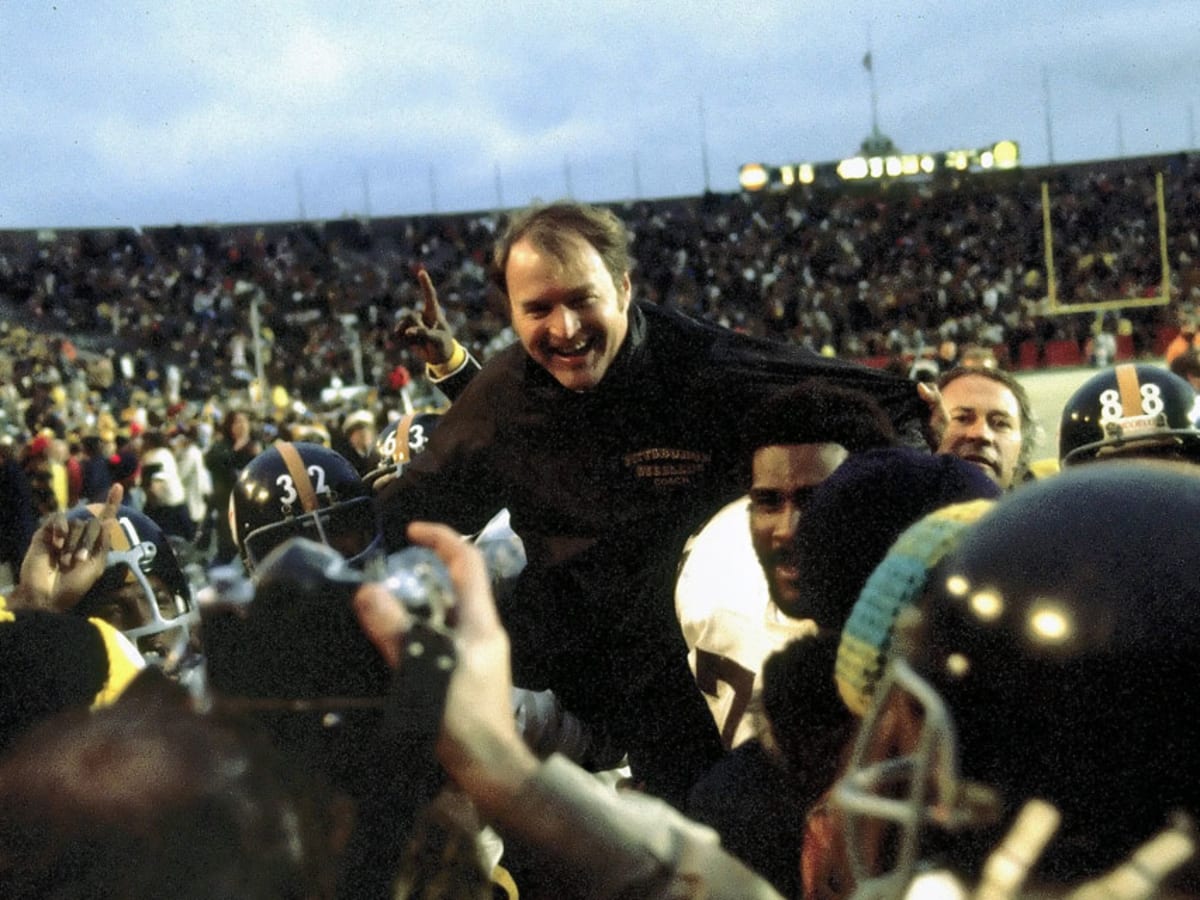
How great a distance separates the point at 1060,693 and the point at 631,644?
6.10ft

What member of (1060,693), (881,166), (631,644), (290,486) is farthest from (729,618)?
(881,166)

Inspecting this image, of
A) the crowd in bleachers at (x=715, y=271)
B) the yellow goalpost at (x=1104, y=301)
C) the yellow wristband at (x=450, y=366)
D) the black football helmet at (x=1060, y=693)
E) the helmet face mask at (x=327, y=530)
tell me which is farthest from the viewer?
→ the crowd in bleachers at (x=715, y=271)

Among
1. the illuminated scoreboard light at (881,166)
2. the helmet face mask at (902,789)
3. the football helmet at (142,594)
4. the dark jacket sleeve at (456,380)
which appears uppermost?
the illuminated scoreboard light at (881,166)

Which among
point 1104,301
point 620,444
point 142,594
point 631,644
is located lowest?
point 631,644

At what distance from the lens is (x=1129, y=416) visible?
3.90 meters

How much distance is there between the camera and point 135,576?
10.8 ft

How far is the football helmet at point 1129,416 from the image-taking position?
364 cm

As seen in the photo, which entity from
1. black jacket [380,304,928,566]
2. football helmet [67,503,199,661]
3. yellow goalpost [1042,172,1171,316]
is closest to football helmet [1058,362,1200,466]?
black jacket [380,304,928,566]

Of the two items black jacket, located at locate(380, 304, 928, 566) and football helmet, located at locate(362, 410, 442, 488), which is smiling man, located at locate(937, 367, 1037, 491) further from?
football helmet, located at locate(362, 410, 442, 488)

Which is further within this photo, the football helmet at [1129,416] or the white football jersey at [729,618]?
the football helmet at [1129,416]

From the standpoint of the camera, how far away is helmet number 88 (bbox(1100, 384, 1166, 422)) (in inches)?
154

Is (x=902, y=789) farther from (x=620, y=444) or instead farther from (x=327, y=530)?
(x=620, y=444)

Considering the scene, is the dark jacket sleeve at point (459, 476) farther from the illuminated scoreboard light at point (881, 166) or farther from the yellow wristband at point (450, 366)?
the illuminated scoreboard light at point (881, 166)

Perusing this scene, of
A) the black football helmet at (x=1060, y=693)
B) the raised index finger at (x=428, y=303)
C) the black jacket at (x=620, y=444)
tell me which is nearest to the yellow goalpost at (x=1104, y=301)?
the raised index finger at (x=428, y=303)
